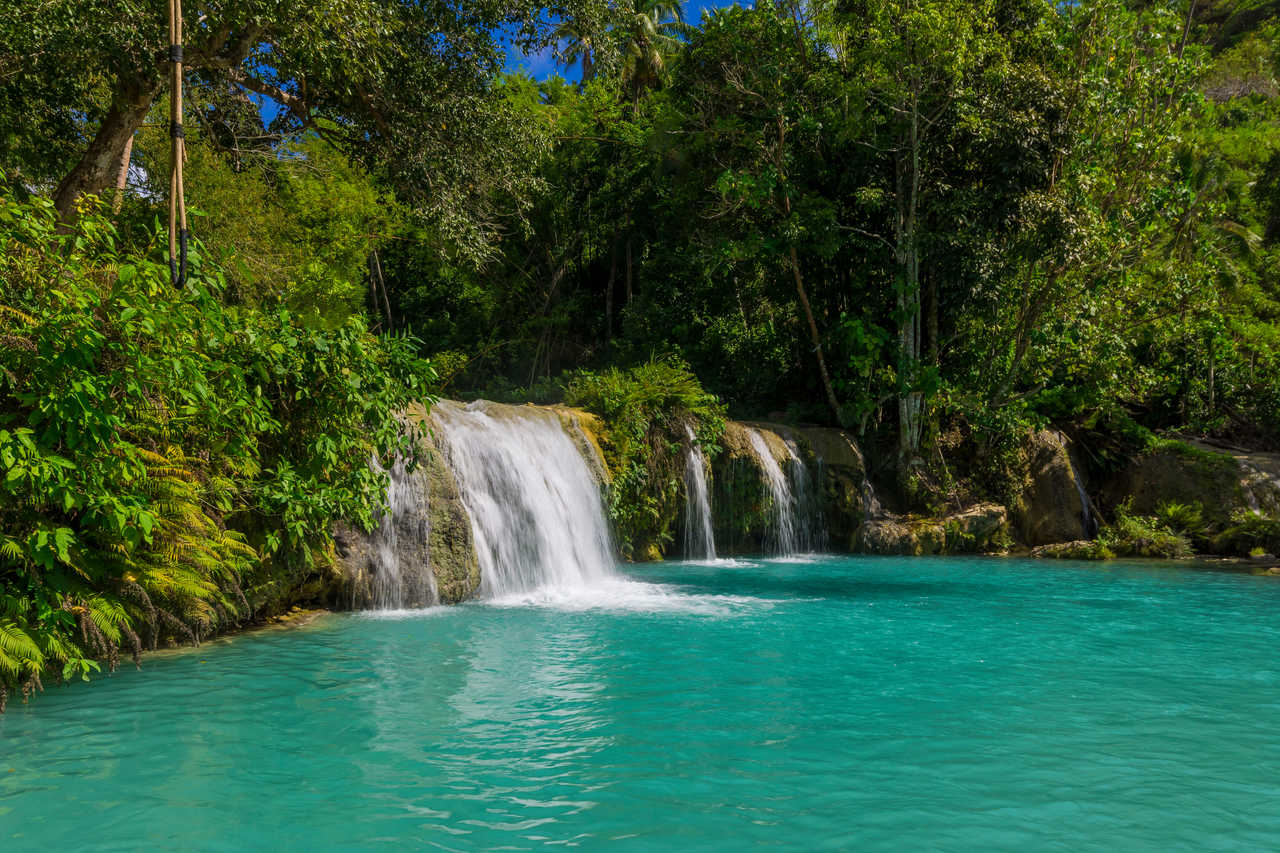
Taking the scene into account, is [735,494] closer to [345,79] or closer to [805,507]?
[805,507]

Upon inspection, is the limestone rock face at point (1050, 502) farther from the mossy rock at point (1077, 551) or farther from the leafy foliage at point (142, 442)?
the leafy foliage at point (142, 442)

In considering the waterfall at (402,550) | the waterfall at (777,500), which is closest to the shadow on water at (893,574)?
the waterfall at (777,500)

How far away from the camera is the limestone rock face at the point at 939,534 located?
1738 cm

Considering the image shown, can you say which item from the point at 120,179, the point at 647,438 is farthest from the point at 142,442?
the point at 647,438

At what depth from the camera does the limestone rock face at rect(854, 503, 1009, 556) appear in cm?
1738

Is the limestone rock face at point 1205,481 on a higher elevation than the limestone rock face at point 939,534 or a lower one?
higher

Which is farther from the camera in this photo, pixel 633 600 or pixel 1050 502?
pixel 1050 502

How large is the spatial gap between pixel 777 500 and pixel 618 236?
648 inches

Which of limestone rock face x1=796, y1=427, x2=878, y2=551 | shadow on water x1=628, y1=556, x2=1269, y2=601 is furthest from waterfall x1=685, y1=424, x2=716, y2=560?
limestone rock face x1=796, y1=427, x2=878, y2=551

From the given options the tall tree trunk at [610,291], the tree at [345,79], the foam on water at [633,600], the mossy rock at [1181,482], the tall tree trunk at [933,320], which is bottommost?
the foam on water at [633,600]

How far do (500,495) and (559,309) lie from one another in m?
21.9

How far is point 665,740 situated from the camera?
495cm

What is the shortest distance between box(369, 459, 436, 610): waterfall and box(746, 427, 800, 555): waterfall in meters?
8.76

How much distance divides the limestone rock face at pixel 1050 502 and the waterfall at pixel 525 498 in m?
10.2
